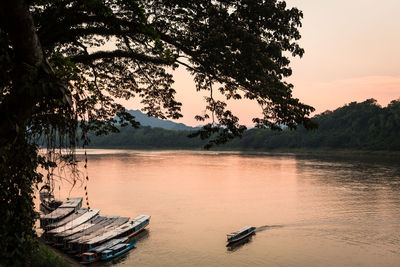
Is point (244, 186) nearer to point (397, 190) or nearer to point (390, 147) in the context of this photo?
point (397, 190)

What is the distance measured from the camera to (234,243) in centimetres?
3017

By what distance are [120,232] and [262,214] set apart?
16.9 m

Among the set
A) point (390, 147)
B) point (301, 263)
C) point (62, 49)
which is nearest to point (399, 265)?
point (301, 263)

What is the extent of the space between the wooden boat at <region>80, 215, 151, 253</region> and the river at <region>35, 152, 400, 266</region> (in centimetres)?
86

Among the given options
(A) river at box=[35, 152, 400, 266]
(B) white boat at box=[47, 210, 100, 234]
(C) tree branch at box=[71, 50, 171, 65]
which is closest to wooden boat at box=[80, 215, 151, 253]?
(A) river at box=[35, 152, 400, 266]

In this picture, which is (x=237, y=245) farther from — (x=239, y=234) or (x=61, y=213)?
(x=61, y=213)

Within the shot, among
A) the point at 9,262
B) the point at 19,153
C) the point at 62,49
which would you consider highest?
the point at 62,49

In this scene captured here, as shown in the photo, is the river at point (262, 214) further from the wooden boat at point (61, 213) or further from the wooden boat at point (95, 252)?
the wooden boat at point (61, 213)

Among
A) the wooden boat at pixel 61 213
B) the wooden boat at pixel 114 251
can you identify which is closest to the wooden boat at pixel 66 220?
the wooden boat at pixel 61 213

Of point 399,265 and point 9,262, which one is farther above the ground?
point 9,262

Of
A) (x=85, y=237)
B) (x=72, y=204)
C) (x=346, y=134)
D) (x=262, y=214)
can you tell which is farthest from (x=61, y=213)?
(x=346, y=134)

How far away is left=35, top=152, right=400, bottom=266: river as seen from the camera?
2731 centimetres

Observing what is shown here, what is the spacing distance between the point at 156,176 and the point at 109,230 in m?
39.1

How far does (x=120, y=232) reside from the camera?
1203 inches
